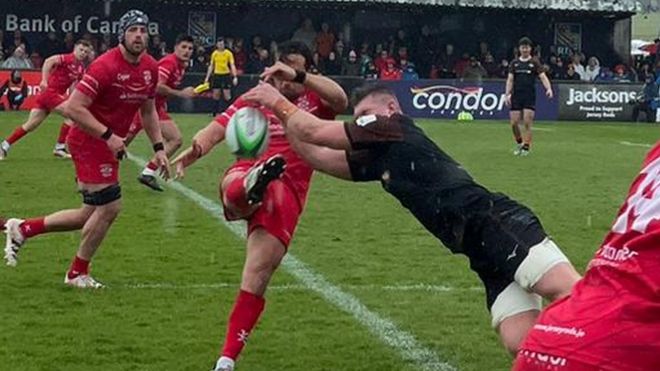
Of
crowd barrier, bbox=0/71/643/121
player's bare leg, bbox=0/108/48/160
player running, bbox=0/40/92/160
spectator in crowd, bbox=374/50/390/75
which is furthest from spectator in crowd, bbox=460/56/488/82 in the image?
player running, bbox=0/40/92/160

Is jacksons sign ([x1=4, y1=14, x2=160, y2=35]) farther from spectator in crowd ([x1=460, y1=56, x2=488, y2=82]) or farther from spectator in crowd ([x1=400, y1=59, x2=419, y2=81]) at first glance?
spectator in crowd ([x1=460, y1=56, x2=488, y2=82])

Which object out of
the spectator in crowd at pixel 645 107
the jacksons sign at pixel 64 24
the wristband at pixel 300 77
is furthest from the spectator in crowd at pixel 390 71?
the wristband at pixel 300 77

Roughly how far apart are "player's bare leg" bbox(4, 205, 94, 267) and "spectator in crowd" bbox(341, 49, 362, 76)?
98.0 feet

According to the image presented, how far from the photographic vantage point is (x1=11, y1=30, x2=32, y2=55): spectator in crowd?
39088 millimetres

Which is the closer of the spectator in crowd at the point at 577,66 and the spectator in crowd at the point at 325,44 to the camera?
the spectator in crowd at the point at 325,44

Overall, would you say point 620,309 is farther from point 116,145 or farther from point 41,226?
point 41,226

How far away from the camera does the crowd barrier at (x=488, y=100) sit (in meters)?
36.8

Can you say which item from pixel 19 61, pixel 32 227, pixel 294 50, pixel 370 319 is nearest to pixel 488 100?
pixel 19 61

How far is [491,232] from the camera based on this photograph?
17.8 ft

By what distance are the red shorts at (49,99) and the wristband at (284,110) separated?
1358 cm

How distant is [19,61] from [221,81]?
19.8ft

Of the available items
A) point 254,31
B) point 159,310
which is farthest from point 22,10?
A: point 159,310

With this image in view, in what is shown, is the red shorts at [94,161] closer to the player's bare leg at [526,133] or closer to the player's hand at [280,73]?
the player's hand at [280,73]

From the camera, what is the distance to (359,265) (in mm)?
10898
